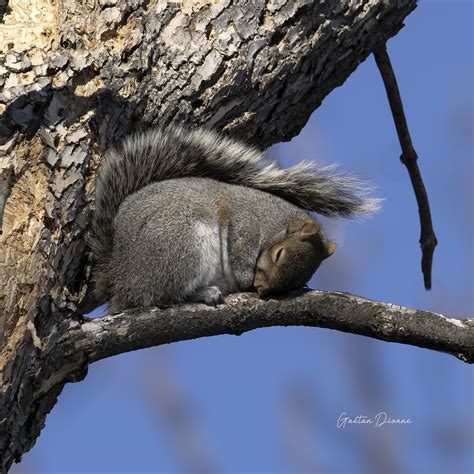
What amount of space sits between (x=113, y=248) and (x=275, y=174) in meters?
0.63

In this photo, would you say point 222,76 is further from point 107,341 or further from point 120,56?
point 107,341

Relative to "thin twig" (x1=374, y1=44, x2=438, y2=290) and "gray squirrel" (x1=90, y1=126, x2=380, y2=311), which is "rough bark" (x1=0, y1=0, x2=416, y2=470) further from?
"thin twig" (x1=374, y1=44, x2=438, y2=290)

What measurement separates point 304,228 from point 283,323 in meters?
0.59

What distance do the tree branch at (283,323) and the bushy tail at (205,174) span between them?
1.14ft

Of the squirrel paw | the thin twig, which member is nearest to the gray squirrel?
the squirrel paw

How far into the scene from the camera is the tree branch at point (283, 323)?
2.33 metres

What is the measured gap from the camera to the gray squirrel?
2.63 m

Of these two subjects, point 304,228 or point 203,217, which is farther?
point 304,228

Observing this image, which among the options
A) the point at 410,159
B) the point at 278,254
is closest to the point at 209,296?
the point at 278,254

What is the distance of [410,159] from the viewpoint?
10.5 feet

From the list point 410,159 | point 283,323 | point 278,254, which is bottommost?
point 283,323

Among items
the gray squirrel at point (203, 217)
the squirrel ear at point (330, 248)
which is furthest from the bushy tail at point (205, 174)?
the squirrel ear at point (330, 248)

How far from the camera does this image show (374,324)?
94.7 inches

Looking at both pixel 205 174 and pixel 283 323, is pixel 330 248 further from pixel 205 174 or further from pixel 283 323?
pixel 283 323
